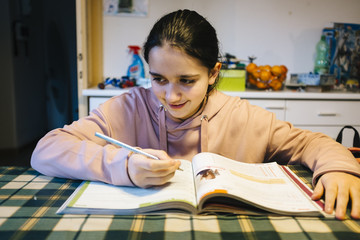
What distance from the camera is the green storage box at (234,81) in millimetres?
2139

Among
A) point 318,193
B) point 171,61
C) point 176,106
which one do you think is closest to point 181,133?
point 176,106

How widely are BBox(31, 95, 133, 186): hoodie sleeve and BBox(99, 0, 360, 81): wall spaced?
1650mm

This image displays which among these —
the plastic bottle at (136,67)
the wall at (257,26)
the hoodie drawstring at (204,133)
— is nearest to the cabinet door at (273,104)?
the wall at (257,26)

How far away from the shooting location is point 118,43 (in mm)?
2467

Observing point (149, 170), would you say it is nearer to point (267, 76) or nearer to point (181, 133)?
point (181, 133)

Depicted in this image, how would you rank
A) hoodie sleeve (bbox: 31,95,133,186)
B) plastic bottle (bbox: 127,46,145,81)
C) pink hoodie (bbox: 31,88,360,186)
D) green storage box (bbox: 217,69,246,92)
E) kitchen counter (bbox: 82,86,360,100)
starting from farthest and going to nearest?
plastic bottle (bbox: 127,46,145,81), green storage box (bbox: 217,69,246,92), kitchen counter (bbox: 82,86,360,100), pink hoodie (bbox: 31,88,360,186), hoodie sleeve (bbox: 31,95,133,186)

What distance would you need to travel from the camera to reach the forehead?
34.5 inches

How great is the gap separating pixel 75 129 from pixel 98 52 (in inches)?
63.5

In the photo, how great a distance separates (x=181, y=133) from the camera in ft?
3.50

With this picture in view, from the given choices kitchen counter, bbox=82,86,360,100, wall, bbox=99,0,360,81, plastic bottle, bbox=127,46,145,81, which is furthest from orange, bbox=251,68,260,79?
plastic bottle, bbox=127,46,145,81

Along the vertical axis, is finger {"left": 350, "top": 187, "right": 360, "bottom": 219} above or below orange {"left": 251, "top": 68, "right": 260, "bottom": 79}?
below

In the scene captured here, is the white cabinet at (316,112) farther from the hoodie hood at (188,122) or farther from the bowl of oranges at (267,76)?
the hoodie hood at (188,122)

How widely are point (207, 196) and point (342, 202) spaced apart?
27 centimetres

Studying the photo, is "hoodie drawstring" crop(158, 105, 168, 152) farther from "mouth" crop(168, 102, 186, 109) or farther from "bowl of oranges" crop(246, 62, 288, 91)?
"bowl of oranges" crop(246, 62, 288, 91)
